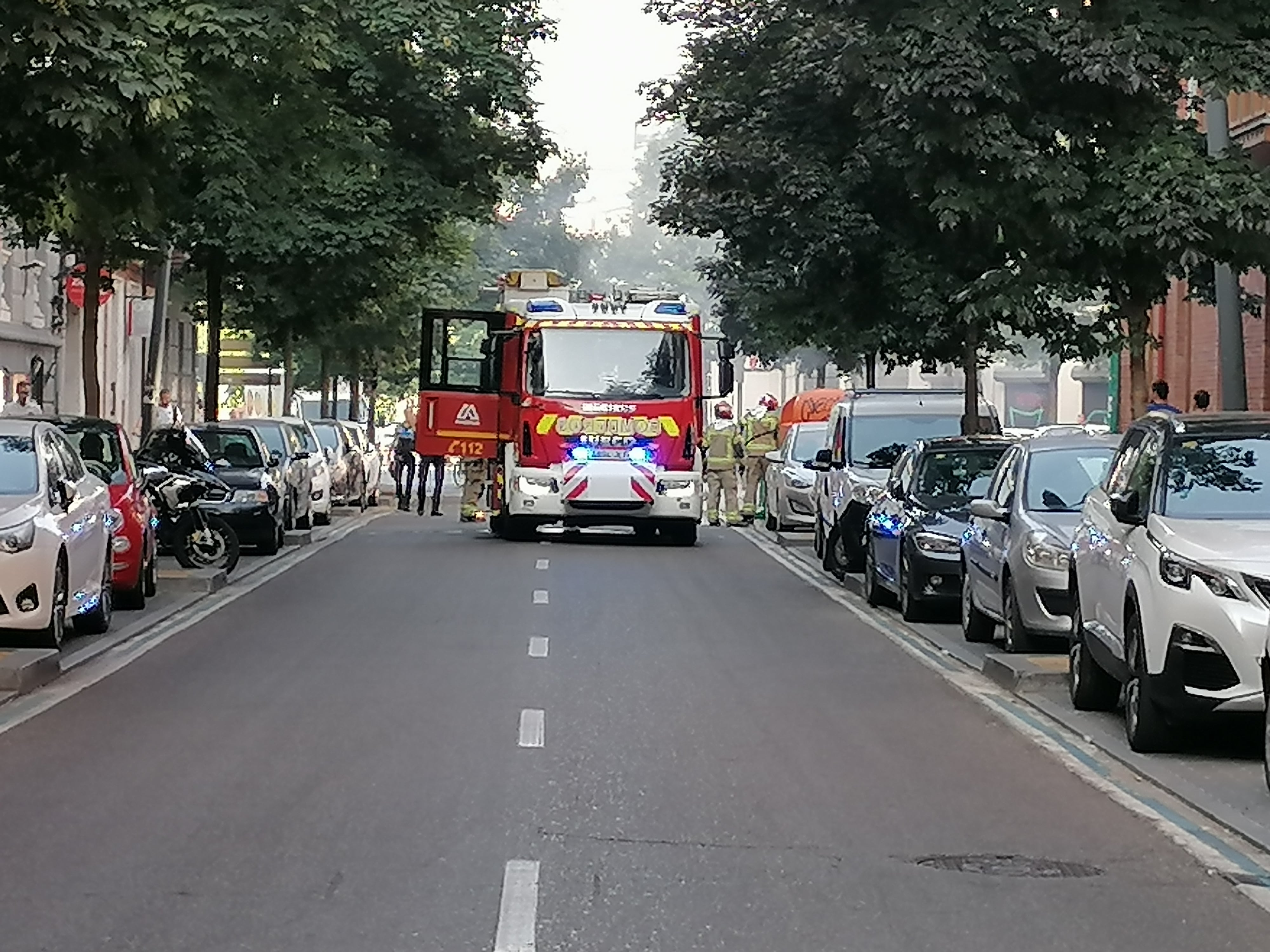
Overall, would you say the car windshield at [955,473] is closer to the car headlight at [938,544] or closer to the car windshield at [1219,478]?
the car headlight at [938,544]

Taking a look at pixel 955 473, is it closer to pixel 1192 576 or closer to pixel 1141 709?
pixel 1141 709

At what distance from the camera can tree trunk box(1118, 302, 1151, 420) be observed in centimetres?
2355

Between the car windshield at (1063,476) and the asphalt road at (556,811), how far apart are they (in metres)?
1.46

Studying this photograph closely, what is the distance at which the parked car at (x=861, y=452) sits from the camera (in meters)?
26.6

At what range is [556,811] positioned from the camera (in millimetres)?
10438

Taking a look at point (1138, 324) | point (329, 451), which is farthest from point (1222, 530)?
point (329, 451)

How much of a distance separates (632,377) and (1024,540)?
51.4ft

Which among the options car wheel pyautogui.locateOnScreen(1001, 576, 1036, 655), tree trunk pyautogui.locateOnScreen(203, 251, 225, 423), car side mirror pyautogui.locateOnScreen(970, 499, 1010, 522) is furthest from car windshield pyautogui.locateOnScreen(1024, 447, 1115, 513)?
tree trunk pyautogui.locateOnScreen(203, 251, 225, 423)

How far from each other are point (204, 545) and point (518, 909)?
1778cm

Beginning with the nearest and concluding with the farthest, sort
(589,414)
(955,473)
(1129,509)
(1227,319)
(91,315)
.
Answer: (1129,509) < (955,473) < (1227,319) < (91,315) < (589,414)

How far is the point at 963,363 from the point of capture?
94.6 ft

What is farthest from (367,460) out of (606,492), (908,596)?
(908,596)

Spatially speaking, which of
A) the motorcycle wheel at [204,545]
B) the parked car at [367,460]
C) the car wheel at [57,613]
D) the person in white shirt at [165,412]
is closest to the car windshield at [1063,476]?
Result: the car wheel at [57,613]

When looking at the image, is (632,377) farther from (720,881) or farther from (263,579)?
(720,881)
